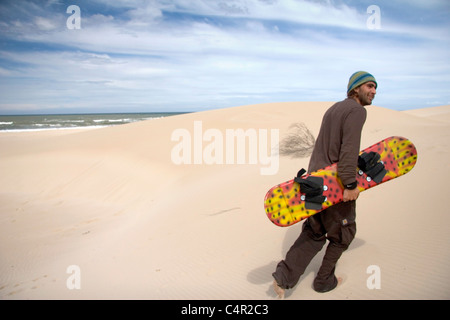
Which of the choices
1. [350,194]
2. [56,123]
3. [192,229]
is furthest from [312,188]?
[56,123]

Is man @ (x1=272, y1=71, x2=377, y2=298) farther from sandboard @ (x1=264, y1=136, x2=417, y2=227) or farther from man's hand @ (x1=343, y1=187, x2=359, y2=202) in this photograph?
sandboard @ (x1=264, y1=136, x2=417, y2=227)

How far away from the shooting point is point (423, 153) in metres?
6.23

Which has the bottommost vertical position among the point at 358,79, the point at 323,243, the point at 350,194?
the point at 323,243

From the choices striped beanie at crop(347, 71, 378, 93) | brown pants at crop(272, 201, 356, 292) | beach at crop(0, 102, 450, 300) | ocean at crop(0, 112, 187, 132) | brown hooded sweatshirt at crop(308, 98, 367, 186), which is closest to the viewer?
brown hooded sweatshirt at crop(308, 98, 367, 186)

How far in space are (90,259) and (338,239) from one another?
144 inches

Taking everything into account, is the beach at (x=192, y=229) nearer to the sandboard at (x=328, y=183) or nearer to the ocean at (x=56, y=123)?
the sandboard at (x=328, y=183)

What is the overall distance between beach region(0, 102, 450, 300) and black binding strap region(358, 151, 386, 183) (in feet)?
3.60

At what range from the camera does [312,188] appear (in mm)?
2412

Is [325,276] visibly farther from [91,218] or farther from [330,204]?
[91,218]

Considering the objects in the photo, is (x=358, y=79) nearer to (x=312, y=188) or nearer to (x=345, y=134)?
(x=345, y=134)

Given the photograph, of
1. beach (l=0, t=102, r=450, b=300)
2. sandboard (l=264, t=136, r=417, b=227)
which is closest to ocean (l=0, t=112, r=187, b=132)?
beach (l=0, t=102, r=450, b=300)

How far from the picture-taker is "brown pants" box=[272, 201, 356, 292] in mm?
2488

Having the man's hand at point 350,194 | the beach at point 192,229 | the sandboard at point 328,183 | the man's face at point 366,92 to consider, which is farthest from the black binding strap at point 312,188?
the beach at point 192,229

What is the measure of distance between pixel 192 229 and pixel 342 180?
3211 millimetres
